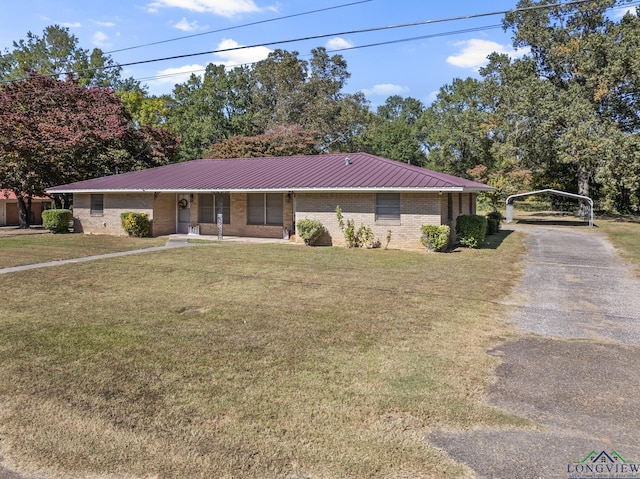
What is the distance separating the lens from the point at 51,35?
2045 inches

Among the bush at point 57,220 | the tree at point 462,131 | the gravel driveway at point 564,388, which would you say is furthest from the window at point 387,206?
the tree at point 462,131

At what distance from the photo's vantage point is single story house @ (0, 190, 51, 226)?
103 feet

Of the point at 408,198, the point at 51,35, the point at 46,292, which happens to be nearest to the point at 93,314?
the point at 46,292

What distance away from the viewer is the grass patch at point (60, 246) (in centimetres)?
1398

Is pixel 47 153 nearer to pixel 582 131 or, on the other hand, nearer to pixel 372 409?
pixel 372 409

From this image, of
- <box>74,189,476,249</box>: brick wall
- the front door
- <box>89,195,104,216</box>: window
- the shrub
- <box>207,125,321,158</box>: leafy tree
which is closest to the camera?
<box>74,189,476,249</box>: brick wall

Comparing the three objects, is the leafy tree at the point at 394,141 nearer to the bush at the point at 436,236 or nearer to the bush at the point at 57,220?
the bush at the point at 57,220

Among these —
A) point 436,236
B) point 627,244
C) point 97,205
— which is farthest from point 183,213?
point 627,244

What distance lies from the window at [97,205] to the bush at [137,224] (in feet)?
7.88

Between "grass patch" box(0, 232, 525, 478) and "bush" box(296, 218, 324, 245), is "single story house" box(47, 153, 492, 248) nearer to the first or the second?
"bush" box(296, 218, 324, 245)

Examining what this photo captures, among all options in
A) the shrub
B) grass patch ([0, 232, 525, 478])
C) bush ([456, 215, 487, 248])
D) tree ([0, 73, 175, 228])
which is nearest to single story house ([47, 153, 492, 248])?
the shrub

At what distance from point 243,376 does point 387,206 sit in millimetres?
13066

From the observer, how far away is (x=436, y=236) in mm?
15773

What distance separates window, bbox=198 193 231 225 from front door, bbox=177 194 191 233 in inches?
32.2
